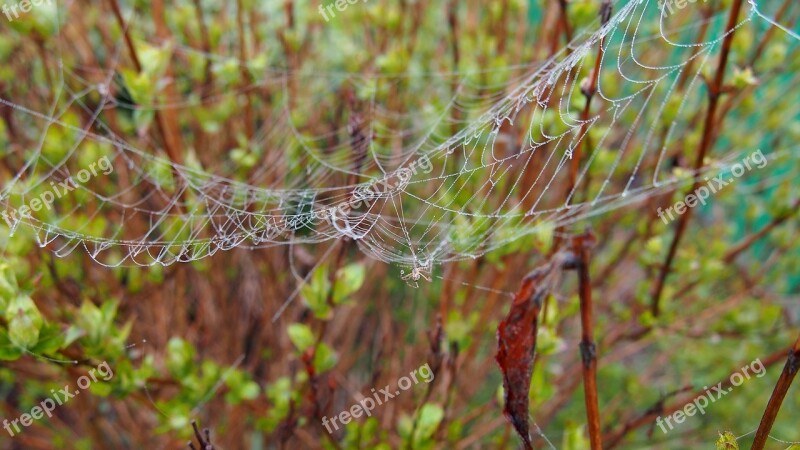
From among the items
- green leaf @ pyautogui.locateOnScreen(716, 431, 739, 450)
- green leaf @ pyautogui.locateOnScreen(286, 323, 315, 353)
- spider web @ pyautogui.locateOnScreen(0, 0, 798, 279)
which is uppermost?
spider web @ pyautogui.locateOnScreen(0, 0, 798, 279)

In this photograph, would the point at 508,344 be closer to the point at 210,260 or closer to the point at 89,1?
the point at 210,260

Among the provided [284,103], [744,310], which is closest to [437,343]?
[284,103]

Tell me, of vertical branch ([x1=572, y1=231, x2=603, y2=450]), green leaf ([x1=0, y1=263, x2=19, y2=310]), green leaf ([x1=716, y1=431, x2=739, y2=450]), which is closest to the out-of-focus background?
green leaf ([x1=0, y1=263, x2=19, y2=310])

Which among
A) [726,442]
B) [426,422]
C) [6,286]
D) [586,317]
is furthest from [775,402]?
[6,286]

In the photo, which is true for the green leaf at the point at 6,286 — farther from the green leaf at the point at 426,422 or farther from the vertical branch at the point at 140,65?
the green leaf at the point at 426,422

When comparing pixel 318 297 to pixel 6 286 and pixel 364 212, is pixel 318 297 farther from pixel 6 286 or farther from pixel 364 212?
pixel 6 286

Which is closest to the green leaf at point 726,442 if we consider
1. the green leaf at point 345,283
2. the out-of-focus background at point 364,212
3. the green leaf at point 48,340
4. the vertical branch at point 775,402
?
the vertical branch at point 775,402

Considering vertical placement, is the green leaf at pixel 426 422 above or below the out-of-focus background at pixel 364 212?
below

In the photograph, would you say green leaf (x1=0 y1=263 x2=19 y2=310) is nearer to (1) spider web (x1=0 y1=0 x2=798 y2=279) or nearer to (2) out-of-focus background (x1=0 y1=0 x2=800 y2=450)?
(2) out-of-focus background (x1=0 y1=0 x2=800 y2=450)
